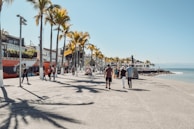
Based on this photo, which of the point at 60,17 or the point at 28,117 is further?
the point at 60,17

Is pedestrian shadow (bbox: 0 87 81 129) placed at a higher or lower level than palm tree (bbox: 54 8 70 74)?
lower

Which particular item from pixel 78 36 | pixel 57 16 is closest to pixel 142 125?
pixel 57 16

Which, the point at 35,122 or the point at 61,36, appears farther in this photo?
the point at 61,36

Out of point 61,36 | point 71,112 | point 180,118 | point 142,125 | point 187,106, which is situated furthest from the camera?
point 61,36

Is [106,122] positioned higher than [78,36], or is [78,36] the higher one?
[78,36]

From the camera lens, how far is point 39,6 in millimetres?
31500

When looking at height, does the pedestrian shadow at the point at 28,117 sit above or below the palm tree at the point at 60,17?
below

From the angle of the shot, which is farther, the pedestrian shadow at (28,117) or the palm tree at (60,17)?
the palm tree at (60,17)

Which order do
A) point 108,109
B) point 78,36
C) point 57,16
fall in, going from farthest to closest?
point 78,36 → point 57,16 → point 108,109

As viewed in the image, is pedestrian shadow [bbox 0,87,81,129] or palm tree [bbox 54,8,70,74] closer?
pedestrian shadow [bbox 0,87,81,129]

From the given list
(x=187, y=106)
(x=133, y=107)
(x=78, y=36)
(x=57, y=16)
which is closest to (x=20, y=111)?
(x=133, y=107)

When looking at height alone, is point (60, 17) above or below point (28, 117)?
above

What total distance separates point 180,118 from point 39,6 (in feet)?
88.1

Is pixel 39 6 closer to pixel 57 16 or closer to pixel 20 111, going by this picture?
pixel 57 16
